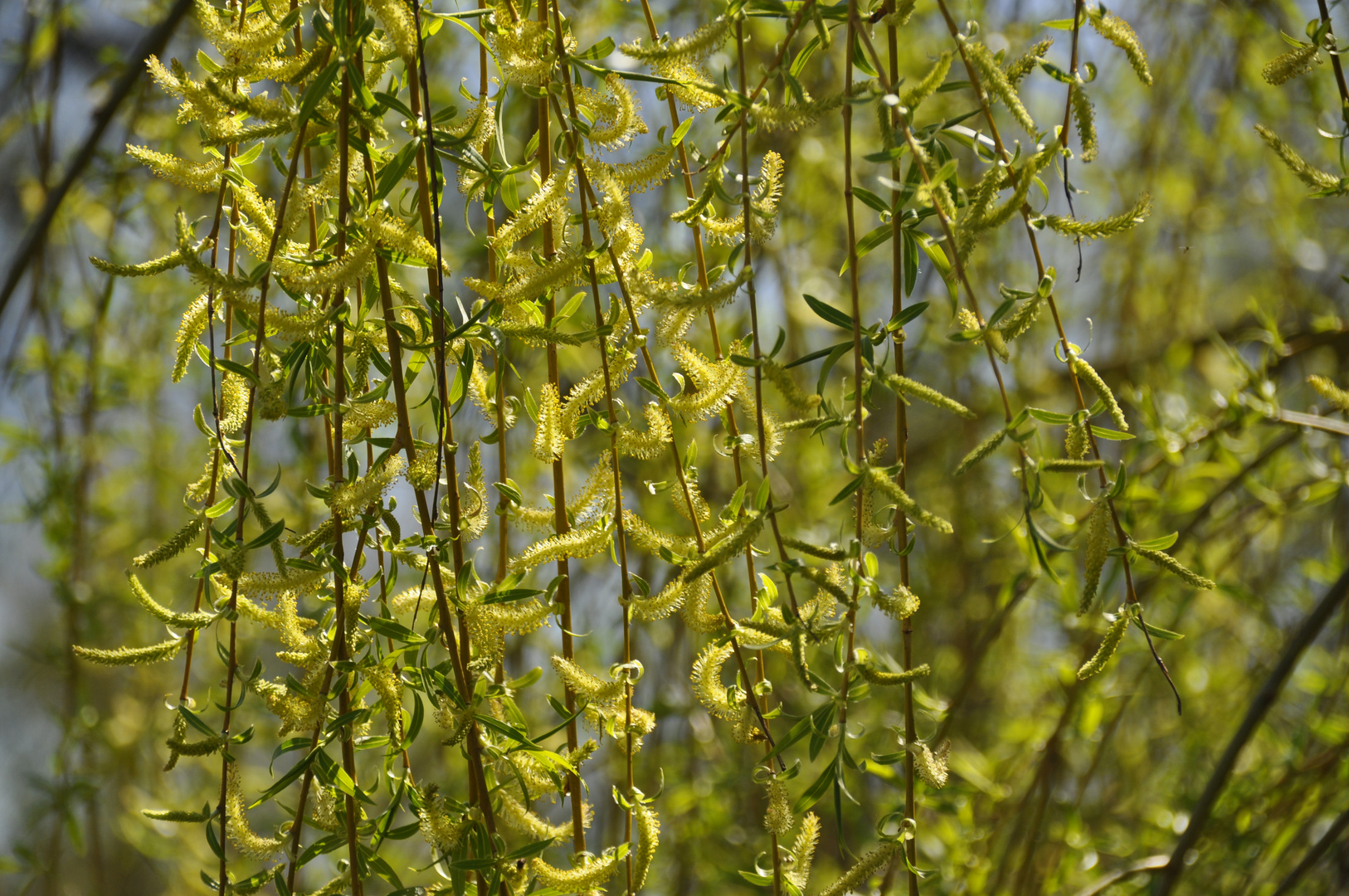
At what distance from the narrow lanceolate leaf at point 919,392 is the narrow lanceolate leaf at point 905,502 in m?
0.04

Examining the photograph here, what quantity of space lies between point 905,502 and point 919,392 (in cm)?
6

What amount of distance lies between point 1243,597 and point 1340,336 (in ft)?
1.14

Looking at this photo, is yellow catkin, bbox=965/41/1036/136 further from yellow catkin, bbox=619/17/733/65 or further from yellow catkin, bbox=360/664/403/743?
yellow catkin, bbox=360/664/403/743

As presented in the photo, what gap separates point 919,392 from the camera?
0.50 meters

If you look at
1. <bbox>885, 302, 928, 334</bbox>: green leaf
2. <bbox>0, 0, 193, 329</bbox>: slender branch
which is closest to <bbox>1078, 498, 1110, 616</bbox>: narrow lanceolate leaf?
<bbox>885, 302, 928, 334</bbox>: green leaf

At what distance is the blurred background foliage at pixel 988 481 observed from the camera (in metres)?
1.14

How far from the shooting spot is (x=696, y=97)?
1.82 feet

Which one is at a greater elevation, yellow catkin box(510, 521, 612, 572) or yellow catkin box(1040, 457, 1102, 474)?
yellow catkin box(1040, 457, 1102, 474)

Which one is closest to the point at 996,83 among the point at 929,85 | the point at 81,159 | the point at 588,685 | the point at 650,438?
the point at 929,85

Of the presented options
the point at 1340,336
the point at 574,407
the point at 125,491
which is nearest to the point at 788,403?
the point at 574,407

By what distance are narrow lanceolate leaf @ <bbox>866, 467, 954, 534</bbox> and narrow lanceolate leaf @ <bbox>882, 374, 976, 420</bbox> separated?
41mm

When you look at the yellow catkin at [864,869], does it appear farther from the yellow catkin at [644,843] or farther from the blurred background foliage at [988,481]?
the blurred background foliage at [988,481]

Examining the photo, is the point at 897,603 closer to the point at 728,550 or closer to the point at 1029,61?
the point at 728,550

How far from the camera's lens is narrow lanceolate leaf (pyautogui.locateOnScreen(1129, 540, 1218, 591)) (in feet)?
1.65
